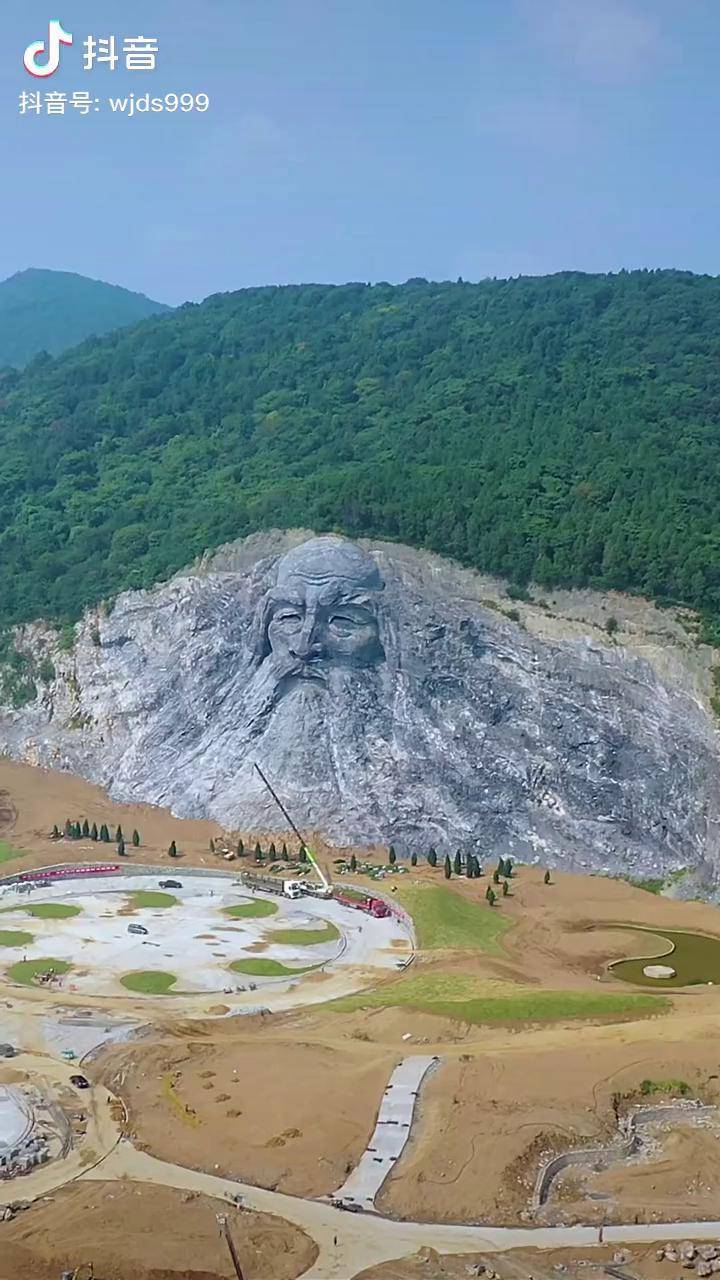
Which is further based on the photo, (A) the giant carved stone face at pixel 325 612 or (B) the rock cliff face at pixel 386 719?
(A) the giant carved stone face at pixel 325 612

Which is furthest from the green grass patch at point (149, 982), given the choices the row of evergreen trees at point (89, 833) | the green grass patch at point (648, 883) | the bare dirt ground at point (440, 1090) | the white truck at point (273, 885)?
the green grass patch at point (648, 883)

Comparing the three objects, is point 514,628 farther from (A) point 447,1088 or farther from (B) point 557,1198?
(B) point 557,1198

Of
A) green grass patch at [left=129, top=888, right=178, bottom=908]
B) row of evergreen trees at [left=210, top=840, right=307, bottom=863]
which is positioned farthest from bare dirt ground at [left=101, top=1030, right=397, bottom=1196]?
row of evergreen trees at [left=210, top=840, right=307, bottom=863]

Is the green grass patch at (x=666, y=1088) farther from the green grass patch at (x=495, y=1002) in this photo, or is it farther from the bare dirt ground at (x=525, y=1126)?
the green grass patch at (x=495, y=1002)

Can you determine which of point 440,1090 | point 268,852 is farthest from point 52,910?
point 440,1090

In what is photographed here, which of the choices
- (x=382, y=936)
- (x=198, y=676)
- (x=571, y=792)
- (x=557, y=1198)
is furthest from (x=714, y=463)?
(x=557, y=1198)

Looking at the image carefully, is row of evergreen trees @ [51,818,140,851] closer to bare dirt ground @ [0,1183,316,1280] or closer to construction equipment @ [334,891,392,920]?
construction equipment @ [334,891,392,920]
